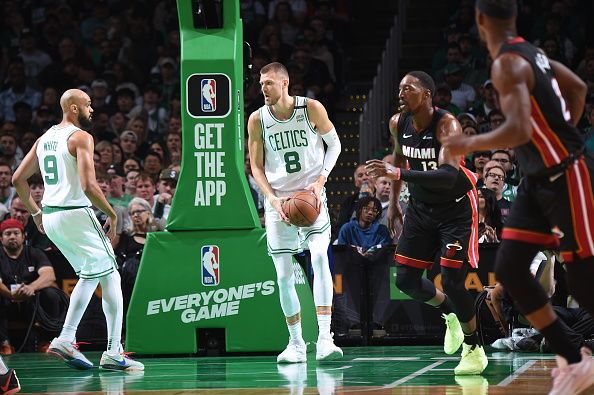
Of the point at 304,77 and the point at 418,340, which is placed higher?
the point at 304,77

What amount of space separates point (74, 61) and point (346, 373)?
1108cm

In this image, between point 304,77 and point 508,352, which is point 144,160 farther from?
point 508,352

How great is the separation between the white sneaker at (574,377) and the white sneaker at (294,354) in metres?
3.79

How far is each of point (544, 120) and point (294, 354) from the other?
4088mm

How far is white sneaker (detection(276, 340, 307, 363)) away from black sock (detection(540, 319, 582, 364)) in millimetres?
3711

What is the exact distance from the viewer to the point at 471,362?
7.75 metres

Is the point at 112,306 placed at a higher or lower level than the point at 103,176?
lower

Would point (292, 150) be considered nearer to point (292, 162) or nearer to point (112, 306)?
point (292, 162)

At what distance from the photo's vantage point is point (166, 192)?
42.4 ft

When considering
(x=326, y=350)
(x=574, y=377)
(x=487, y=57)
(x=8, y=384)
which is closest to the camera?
(x=574, y=377)

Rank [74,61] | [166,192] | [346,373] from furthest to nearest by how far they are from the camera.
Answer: [74,61] < [166,192] < [346,373]

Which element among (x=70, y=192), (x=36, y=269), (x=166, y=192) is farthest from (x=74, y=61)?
(x=70, y=192)

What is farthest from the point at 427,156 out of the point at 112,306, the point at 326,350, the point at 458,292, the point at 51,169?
the point at 51,169

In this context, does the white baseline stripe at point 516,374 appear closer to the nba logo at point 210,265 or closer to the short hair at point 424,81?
the short hair at point 424,81
